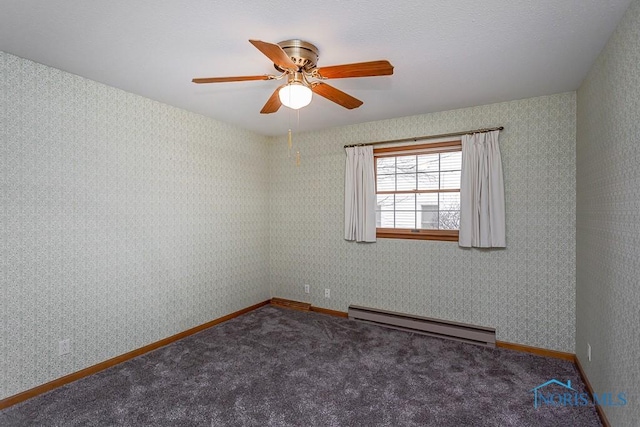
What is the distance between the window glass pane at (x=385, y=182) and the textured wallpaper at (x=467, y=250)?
0.48m

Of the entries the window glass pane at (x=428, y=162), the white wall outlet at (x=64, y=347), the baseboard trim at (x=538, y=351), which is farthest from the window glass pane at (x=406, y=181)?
the white wall outlet at (x=64, y=347)

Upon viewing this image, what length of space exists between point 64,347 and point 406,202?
11.8 feet

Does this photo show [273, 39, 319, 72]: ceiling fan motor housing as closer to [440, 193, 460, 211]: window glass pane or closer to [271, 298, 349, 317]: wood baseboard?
[440, 193, 460, 211]: window glass pane

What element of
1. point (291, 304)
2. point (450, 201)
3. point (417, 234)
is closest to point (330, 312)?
point (291, 304)

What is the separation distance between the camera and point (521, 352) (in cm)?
310

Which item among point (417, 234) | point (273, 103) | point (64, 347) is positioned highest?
point (273, 103)

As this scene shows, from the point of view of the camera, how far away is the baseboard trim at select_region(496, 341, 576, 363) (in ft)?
9.65

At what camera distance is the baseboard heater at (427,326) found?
129 inches

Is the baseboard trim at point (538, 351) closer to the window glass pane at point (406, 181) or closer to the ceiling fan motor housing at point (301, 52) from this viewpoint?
the window glass pane at point (406, 181)

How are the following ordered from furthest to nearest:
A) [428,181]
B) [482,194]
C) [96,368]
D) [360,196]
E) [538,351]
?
[360,196], [428,181], [482,194], [538,351], [96,368]

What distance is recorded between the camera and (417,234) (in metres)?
3.73

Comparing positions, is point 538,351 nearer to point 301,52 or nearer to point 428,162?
point 428,162

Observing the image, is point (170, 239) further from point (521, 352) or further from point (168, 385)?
point (521, 352)

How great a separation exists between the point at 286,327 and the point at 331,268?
0.98 metres
